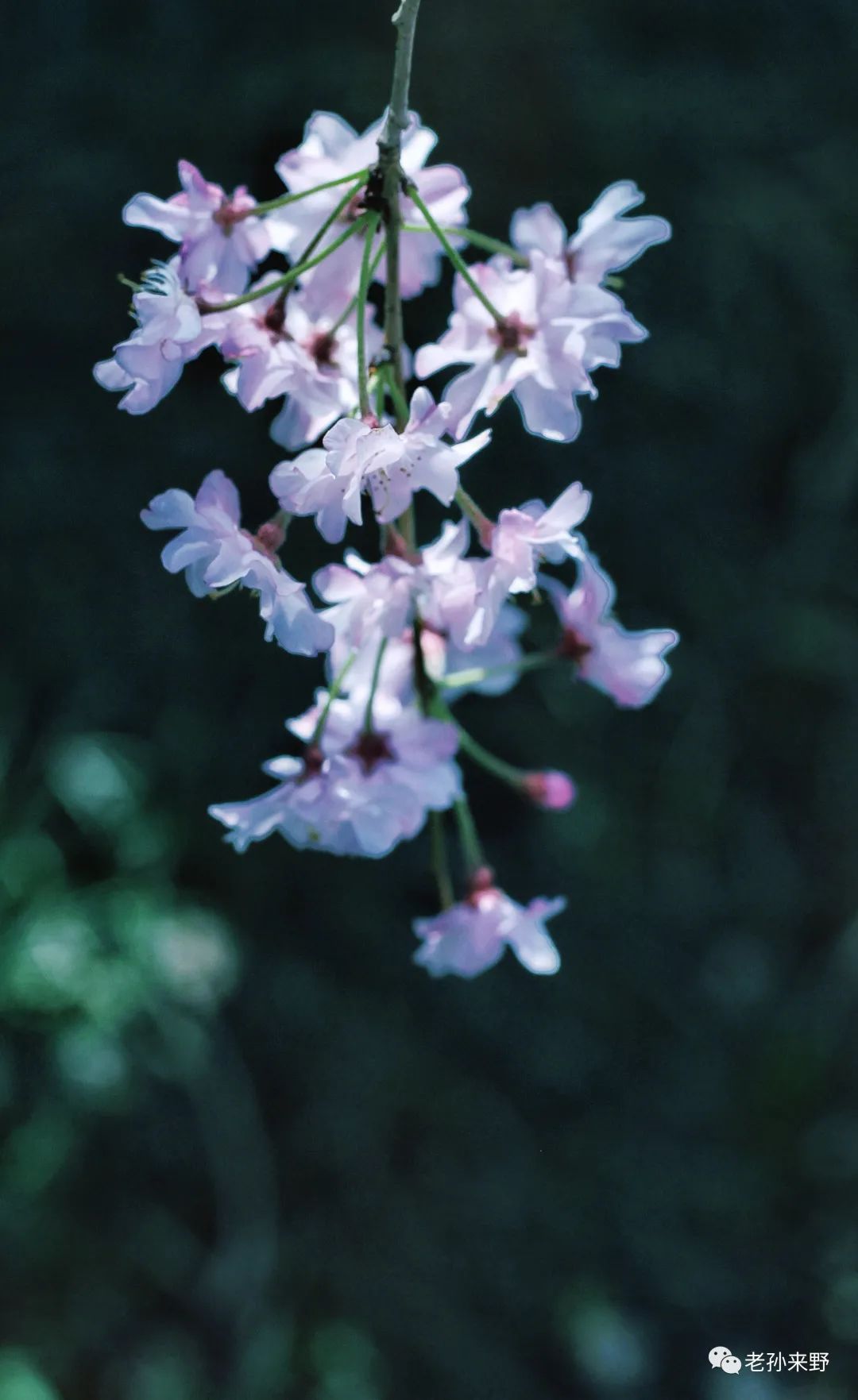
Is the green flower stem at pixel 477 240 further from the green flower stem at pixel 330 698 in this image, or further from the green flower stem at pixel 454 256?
the green flower stem at pixel 330 698

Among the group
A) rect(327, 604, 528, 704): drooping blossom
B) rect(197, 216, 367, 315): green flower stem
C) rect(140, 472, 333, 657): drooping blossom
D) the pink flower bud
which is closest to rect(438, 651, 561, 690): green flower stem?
rect(327, 604, 528, 704): drooping blossom

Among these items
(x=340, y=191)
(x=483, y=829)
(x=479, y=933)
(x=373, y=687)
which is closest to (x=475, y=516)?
(x=373, y=687)

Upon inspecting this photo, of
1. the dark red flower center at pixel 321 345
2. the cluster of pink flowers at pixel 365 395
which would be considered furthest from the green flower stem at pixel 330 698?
the dark red flower center at pixel 321 345

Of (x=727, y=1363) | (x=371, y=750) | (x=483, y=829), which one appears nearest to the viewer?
(x=371, y=750)

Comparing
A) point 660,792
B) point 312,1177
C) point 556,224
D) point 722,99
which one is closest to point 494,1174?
point 312,1177

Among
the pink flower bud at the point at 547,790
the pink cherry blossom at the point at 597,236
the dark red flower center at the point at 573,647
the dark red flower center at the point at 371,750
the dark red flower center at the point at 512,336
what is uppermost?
the pink cherry blossom at the point at 597,236

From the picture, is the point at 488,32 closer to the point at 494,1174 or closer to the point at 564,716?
the point at 564,716

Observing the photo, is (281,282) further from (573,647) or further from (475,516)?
(573,647)
